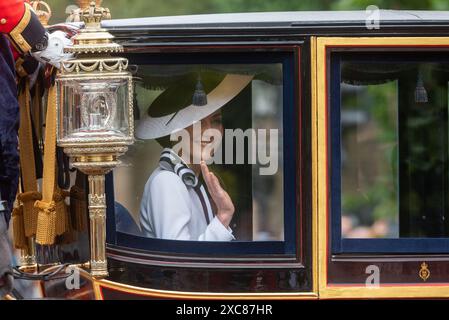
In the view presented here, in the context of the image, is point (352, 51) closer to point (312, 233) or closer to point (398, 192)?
point (312, 233)

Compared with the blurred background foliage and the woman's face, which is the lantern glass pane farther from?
the blurred background foliage

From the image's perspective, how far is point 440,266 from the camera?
4.70 metres

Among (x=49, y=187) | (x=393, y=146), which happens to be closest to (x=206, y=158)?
(x=49, y=187)

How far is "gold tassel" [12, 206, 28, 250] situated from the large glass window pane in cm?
116

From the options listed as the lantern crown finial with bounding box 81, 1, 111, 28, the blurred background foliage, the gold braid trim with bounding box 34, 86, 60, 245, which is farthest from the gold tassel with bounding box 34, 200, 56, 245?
the blurred background foliage

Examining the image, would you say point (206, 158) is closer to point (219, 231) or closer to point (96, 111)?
point (219, 231)

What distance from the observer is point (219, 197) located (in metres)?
4.73

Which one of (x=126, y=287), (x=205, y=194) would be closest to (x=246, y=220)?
(x=205, y=194)

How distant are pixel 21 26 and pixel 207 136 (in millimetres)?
752

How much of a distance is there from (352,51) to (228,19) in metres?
0.48

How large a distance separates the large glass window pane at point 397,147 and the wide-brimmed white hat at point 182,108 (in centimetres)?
40

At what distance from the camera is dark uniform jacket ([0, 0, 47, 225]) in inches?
177

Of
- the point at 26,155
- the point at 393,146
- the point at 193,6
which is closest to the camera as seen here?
the point at 26,155
